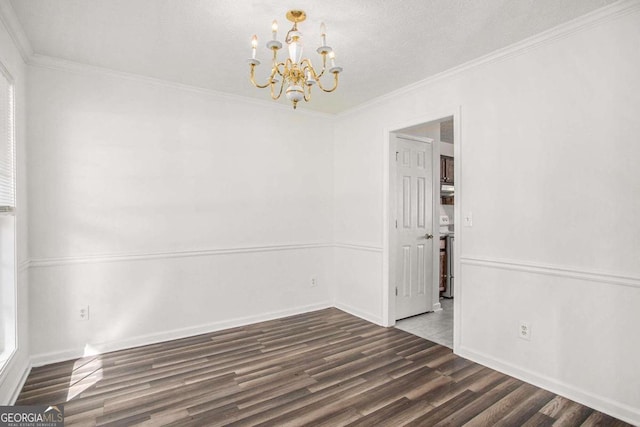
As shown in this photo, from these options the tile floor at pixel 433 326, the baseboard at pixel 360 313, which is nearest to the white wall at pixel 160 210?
the baseboard at pixel 360 313

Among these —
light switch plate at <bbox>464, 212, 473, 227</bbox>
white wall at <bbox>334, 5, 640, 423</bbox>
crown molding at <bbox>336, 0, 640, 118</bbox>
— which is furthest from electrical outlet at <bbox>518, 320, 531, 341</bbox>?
crown molding at <bbox>336, 0, 640, 118</bbox>

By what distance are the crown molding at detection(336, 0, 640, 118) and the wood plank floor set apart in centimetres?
256

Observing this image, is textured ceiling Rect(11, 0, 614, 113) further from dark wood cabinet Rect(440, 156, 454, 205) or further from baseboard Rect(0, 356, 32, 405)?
dark wood cabinet Rect(440, 156, 454, 205)

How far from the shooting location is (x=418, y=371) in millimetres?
2764

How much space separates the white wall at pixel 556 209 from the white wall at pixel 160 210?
6.35 feet

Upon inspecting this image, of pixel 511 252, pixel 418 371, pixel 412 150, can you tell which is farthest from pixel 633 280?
pixel 412 150

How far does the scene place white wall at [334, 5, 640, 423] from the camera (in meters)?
2.16

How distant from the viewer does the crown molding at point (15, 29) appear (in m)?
2.14

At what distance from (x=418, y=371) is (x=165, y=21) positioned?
3238 millimetres

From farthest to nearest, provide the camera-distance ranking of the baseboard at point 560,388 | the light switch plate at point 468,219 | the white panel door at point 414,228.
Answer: the white panel door at point 414,228
the light switch plate at point 468,219
the baseboard at point 560,388

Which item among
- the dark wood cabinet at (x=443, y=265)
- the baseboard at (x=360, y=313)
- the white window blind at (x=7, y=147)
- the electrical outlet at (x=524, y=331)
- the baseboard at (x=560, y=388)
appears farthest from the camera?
the dark wood cabinet at (x=443, y=265)

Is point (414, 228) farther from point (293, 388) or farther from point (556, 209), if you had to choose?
point (293, 388)

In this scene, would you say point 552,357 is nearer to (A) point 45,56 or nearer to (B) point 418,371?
(B) point 418,371

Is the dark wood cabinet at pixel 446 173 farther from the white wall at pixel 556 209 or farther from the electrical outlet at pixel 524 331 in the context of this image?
the electrical outlet at pixel 524 331
